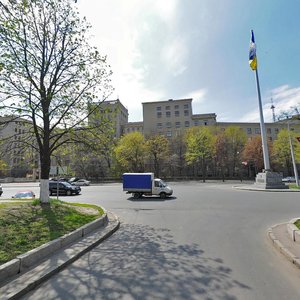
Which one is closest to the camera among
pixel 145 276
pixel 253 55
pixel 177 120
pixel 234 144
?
pixel 145 276

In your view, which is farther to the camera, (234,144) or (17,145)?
(234,144)

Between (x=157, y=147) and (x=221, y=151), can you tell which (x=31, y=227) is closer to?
(x=157, y=147)

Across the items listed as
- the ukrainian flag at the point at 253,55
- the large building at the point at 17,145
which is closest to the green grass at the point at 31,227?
the large building at the point at 17,145

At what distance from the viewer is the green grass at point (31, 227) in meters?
5.75

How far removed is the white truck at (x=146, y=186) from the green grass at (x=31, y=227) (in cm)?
1078

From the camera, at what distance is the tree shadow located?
403 cm

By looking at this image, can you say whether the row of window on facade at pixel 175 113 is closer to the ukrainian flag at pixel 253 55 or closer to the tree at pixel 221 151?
A: the tree at pixel 221 151

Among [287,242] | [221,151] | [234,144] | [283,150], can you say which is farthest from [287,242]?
[234,144]

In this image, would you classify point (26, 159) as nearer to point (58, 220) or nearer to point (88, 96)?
point (88, 96)

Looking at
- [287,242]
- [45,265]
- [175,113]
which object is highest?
[175,113]

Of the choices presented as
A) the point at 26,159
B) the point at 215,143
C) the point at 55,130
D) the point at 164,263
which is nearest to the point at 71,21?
the point at 55,130

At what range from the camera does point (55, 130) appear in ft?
43.7

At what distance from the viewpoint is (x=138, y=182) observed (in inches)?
858

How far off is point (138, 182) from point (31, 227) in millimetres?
14435
